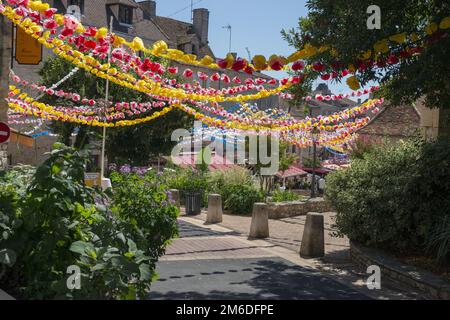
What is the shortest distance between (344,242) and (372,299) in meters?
5.45

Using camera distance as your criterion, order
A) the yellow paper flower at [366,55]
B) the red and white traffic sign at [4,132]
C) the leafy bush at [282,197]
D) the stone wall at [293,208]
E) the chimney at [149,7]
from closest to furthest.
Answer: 1. the yellow paper flower at [366,55]
2. the red and white traffic sign at [4,132]
3. the stone wall at [293,208]
4. the leafy bush at [282,197]
5. the chimney at [149,7]

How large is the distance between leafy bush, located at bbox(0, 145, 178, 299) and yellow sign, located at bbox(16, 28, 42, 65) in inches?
268

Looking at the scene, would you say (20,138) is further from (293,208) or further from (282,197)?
(282,197)

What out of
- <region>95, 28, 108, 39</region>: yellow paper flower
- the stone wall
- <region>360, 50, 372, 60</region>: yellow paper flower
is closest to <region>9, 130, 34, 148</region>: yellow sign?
the stone wall

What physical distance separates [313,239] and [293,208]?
7.47 metres

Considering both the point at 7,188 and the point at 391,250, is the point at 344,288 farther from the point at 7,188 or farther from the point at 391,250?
the point at 7,188

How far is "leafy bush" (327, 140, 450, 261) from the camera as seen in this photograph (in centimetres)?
903

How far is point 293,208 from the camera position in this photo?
1847 cm

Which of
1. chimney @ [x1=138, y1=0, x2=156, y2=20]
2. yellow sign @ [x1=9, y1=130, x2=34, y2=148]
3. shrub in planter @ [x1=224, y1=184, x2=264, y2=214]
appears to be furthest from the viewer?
chimney @ [x1=138, y1=0, x2=156, y2=20]

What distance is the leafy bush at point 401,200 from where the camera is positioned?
9.03 m

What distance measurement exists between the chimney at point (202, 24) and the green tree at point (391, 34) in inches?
1448

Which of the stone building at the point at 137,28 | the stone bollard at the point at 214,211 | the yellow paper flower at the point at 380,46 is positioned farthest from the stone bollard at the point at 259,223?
the stone building at the point at 137,28

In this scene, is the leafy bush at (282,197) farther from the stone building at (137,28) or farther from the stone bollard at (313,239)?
the stone building at (137,28)

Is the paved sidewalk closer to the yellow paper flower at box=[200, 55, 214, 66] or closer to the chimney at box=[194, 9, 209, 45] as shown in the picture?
the yellow paper flower at box=[200, 55, 214, 66]
